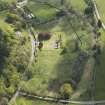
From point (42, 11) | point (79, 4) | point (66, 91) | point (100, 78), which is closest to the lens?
point (66, 91)

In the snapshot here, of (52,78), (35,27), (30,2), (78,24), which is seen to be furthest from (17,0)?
(52,78)

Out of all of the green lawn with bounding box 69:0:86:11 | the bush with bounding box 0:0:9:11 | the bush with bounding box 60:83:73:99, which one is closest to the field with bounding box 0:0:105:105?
the green lawn with bounding box 69:0:86:11

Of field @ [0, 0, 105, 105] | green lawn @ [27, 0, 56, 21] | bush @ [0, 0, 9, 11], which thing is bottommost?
field @ [0, 0, 105, 105]

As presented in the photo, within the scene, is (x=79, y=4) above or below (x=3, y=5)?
below

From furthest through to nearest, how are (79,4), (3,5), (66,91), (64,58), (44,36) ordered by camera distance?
1. (3,5)
2. (79,4)
3. (44,36)
4. (64,58)
5. (66,91)

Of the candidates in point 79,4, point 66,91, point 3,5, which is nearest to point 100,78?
point 66,91

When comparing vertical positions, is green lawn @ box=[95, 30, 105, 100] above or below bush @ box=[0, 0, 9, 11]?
below

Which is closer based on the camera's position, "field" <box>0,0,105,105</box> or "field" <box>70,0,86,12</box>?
"field" <box>0,0,105,105</box>

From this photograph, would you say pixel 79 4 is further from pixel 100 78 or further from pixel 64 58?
pixel 100 78

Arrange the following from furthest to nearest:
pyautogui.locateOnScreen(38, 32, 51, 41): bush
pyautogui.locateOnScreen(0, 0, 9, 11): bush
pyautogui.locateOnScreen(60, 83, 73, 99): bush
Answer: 1. pyautogui.locateOnScreen(0, 0, 9, 11): bush
2. pyautogui.locateOnScreen(38, 32, 51, 41): bush
3. pyautogui.locateOnScreen(60, 83, 73, 99): bush

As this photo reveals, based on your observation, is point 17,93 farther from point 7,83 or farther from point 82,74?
point 82,74

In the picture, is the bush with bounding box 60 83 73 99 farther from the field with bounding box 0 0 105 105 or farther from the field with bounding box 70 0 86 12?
the field with bounding box 70 0 86 12
